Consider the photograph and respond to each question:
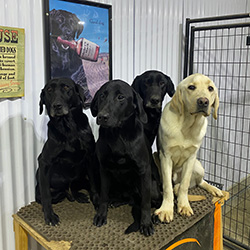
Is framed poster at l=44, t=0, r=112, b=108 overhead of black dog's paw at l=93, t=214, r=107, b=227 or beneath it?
overhead

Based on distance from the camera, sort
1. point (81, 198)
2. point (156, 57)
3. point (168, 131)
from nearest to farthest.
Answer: point (168, 131) → point (81, 198) → point (156, 57)

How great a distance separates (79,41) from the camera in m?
1.58

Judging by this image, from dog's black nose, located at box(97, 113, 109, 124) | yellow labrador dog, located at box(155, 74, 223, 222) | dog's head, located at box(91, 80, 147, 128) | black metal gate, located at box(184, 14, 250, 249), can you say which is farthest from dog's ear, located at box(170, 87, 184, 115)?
black metal gate, located at box(184, 14, 250, 249)

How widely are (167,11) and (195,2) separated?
0.36m

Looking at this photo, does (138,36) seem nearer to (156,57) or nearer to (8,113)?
(156,57)

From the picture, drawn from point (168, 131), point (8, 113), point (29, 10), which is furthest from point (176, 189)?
point (29, 10)

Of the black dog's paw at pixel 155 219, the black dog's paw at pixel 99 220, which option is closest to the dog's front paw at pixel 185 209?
the black dog's paw at pixel 155 219

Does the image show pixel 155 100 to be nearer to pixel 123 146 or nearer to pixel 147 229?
pixel 123 146

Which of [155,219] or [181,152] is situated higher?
[181,152]

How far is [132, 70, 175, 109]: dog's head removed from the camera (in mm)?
1371

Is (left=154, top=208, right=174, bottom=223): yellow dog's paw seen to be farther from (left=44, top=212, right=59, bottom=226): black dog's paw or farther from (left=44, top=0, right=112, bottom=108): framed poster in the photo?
(left=44, top=0, right=112, bottom=108): framed poster

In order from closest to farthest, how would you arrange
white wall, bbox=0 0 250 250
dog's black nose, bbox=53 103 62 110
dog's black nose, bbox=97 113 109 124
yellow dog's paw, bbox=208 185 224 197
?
dog's black nose, bbox=97 113 109 124
dog's black nose, bbox=53 103 62 110
white wall, bbox=0 0 250 250
yellow dog's paw, bbox=208 185 224 197

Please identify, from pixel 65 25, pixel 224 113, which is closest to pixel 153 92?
pixel 65 25

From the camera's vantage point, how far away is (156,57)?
2.07 m
